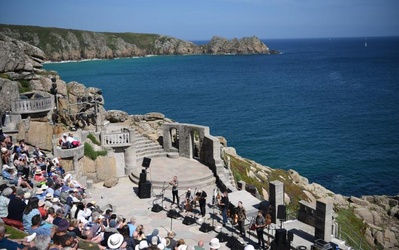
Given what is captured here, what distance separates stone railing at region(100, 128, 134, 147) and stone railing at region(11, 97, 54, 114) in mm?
3894

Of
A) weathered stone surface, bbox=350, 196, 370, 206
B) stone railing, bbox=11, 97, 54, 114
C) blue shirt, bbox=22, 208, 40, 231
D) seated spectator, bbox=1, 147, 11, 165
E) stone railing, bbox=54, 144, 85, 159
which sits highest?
stone railing, bbox=11, 97, 54, 114

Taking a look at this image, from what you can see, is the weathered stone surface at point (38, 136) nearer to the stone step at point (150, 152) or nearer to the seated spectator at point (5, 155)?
the seated spectator at point (5, 155)

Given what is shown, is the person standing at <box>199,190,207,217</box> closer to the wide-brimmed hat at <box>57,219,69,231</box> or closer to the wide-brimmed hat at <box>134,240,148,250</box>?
the wide-brimmed hat at <box>134,240,148,250</box>

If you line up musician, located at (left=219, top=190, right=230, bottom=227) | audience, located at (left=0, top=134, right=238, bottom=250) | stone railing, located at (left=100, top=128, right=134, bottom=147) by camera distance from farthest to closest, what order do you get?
stone railing, located at (left=100, top=128, right=134, bottom=147) < musician, located at (left=219, top=190, right=230, bottom=227) < audience, located at (left=0, top=134, right=238, bottom=250)

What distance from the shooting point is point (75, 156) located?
21594 millimetres

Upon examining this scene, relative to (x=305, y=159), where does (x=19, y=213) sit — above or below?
above

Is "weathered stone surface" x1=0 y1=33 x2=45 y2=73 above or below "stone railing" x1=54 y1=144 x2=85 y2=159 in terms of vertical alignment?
above

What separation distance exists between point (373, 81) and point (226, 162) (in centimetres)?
8186

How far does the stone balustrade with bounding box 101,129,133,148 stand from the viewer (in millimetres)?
23922

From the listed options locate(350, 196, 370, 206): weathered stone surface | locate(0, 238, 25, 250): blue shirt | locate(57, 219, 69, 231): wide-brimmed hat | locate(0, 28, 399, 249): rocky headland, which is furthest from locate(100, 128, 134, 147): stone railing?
locate(350, 196, 370, 206): weathered stone surface

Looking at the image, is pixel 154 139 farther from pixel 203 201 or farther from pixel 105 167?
pixel 203 201

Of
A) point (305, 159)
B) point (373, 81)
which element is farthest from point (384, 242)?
point (373, 81)

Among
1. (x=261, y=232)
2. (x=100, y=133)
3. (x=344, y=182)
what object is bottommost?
(x=344, y=182)

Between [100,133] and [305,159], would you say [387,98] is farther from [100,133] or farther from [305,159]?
[100,133]
